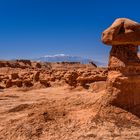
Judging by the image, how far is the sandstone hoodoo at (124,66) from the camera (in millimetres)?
10164

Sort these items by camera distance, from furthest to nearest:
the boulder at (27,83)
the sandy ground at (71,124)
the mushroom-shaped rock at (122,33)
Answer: the boulder at (27,83) < the mushroom-shaped rock at (122,33) < the sandy ground at (71,124)

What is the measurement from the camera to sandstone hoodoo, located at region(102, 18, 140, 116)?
33.3 ft

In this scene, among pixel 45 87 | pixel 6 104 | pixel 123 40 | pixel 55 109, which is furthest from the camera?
pixel 45 87

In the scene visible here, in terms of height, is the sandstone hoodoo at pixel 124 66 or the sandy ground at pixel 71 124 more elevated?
the sandstone hoodoo at pixel 124 66

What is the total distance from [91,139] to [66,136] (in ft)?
2.36

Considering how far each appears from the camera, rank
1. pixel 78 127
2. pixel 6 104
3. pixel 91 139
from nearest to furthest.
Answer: pixel 91 139
pixel 78 127
pixel 6 104

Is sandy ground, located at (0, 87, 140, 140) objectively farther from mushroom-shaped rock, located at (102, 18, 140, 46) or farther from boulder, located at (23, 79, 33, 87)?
boulder, located at (23, 79, 33, 87)

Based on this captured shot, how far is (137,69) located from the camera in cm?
1041

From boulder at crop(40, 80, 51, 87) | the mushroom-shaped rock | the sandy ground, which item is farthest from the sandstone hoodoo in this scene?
boulder at crop(40, 80, 51, 87)

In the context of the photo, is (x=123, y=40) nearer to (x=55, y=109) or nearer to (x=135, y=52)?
(x=135, y=52)

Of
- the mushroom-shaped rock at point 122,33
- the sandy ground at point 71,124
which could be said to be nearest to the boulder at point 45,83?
the sandy ground at point 71,124

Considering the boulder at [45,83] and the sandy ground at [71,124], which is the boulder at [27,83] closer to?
the boulder at [45,83]

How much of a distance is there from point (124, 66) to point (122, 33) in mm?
1064

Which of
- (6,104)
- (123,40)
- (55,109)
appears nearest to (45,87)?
(6,104)
